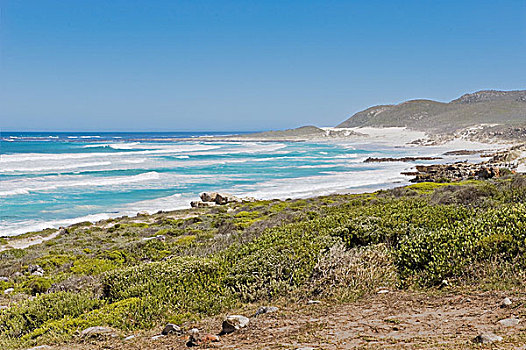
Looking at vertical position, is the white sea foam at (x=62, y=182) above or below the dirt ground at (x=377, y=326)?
below

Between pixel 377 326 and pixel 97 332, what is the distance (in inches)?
149

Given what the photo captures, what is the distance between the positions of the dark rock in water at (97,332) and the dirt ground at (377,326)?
161mm

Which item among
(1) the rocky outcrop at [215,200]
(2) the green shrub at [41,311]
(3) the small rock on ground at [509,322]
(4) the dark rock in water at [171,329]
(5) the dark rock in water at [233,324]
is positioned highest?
(3) the small rock on ground at [509,322]

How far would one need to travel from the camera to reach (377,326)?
4828mm

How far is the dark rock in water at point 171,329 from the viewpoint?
555 cm

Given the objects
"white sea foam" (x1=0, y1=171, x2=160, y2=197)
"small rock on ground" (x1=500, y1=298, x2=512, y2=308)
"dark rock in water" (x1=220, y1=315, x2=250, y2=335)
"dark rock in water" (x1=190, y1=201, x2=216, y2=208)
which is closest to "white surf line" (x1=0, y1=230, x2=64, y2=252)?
"dark rock in water" (x1=190, y1=201, x2=216, y2=208)

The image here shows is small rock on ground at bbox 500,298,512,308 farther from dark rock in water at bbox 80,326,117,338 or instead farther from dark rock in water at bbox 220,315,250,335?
dark rock in water at bbox 80,326,117,338

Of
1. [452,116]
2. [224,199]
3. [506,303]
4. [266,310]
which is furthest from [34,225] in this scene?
[452,116]

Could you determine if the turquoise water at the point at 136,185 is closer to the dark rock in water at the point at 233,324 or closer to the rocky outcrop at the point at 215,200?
the rocky outcrop at the point at 215,200

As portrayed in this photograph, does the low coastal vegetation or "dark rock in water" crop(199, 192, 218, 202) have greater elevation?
the low coastal vegetation

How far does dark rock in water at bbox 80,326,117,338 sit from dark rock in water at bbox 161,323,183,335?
2.49ft

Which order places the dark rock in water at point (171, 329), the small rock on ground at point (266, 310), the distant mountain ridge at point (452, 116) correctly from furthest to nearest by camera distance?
the distant mountain ridge at point (452, 116), the small rock on ground at point (266, 310), the dark rock in water at point (171, 329)

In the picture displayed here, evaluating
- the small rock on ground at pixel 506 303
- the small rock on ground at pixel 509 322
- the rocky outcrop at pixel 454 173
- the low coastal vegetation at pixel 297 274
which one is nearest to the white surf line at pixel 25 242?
the low coastal vegetation at pixel 297 274

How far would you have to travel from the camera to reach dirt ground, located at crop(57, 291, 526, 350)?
4.25 m
